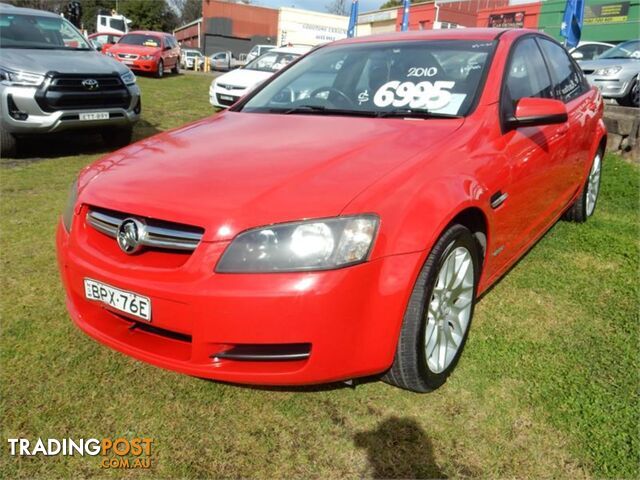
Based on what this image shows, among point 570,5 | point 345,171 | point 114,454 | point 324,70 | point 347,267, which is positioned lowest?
point 114,454

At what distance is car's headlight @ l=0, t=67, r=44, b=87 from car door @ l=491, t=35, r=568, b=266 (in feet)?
16.6

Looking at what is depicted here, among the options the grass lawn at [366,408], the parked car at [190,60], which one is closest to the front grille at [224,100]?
the grass lawn at [366,408]

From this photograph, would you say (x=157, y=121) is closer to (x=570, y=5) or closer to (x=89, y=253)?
(x=89, y=253)

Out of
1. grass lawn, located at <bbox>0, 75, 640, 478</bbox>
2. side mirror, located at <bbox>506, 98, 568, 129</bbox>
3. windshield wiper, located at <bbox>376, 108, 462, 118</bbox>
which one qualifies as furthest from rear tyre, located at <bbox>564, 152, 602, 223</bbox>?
windshield wiper, located at <bbox>376, 108, 462, 118</bbox>

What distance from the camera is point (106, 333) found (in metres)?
2.12

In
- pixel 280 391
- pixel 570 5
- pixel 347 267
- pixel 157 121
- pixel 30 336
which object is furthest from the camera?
pixel 570 5

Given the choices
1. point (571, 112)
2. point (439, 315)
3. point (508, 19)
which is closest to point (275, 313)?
point (439, 315)

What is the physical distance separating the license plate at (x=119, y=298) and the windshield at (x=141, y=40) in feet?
56.3

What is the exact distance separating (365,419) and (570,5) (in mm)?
11836

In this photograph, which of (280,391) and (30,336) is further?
(30,336)

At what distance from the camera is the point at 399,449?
194 cm

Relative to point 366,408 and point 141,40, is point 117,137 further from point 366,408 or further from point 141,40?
point 141,40

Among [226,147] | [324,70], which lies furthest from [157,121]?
[226,147]

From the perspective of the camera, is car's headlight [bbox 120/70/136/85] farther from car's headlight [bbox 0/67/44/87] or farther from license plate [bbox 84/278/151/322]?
license plate [bbox 84/278/151/322]
